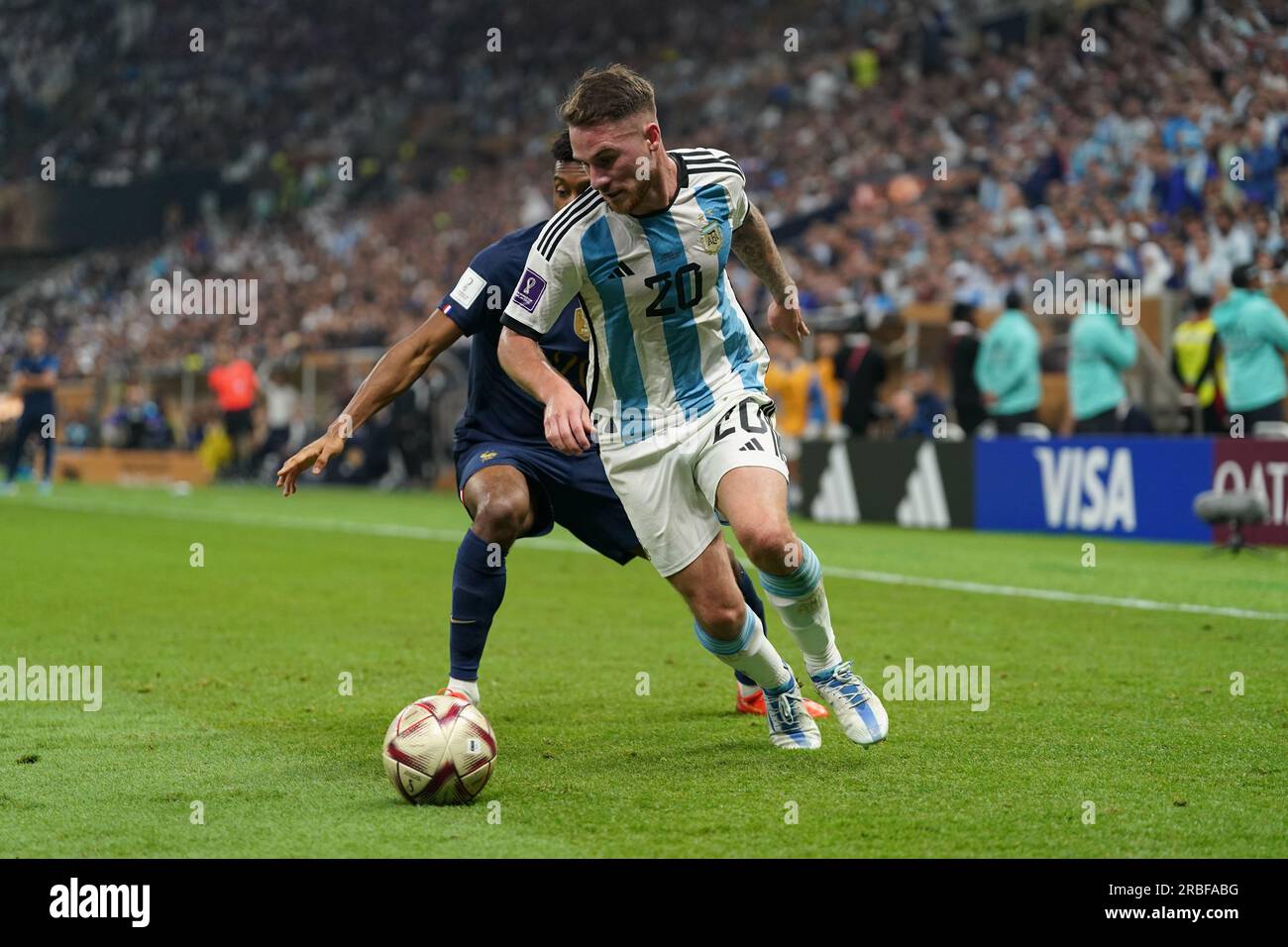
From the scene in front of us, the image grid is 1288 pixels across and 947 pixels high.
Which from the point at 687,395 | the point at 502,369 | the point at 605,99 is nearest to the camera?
the point at 605,99

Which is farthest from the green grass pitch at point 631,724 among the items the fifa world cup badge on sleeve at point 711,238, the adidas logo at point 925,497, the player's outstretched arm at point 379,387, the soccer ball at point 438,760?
the adidas logo at point 925,497

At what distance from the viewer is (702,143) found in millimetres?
30750

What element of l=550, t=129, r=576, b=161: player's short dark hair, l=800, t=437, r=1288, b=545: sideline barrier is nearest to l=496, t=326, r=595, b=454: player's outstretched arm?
l=550, t=129, r=576, b=161: player's short dark hair

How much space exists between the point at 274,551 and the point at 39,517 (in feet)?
19.4

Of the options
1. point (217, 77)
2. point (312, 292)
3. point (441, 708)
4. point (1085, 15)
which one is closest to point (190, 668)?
point (441, 708)

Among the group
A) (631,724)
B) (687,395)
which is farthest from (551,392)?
(631,724)

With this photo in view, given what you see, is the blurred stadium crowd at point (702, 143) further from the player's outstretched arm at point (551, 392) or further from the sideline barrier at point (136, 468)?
the player's outstretched arm at point (551, 392)

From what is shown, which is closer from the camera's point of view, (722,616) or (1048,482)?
(722,616)

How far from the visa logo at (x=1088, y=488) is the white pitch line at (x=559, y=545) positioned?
3.20 m

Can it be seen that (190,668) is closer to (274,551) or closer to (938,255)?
(274,551)

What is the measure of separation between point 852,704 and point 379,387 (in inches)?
71.2

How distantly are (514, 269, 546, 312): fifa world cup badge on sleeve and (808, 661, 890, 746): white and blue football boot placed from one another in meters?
1.50

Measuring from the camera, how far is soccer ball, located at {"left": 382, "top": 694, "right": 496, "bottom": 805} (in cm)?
468

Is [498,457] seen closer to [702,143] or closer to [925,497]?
[925,497]
